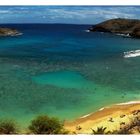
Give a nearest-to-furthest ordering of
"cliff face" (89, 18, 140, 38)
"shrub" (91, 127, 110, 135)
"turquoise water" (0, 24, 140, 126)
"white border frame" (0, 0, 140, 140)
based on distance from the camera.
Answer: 1. "white border frame" (0, 0, 140, 140)
2. "shrub" (91, 127, 110, 135)
3. "turquoise water" (0, 24, 140, 126)
4. "cliff face" (89, 18, 140, 38)

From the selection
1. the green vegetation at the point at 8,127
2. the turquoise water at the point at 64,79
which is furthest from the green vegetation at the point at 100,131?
the green vegetation at the point at 8,127

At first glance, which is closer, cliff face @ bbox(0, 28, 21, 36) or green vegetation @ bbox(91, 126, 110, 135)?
green vegetation @ bbox(91, 126, 110, 135)

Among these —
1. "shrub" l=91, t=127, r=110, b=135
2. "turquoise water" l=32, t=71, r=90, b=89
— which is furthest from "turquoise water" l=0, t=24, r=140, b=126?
"shrub" l=91, t=127, r=110, b=135

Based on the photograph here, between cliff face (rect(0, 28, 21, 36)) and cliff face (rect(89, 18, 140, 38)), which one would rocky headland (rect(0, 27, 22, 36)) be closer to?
cliff face (rect(0, 28, 21, 36))

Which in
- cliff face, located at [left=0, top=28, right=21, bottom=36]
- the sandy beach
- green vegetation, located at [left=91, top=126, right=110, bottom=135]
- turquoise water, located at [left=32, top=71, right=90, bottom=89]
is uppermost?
cliff face, located at [left=0, top=28, right=21, bottom=36]

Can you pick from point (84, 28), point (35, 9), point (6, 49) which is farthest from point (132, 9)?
point (6, 49)

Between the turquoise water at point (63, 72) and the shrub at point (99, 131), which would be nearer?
the shrub at point (99, 131)
